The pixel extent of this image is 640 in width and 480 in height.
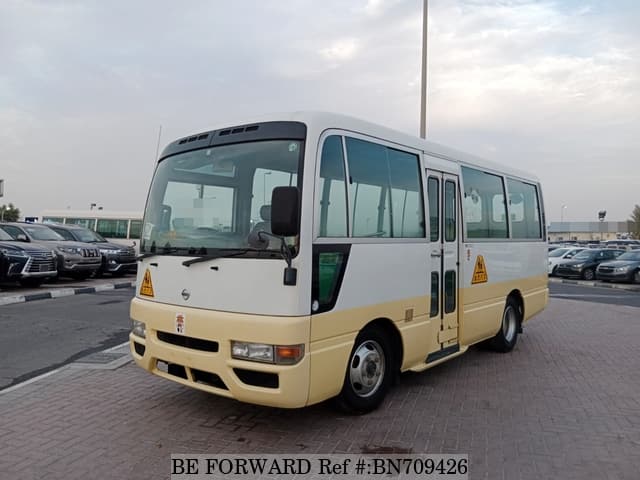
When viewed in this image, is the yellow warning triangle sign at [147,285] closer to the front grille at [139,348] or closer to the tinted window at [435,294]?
the front grille at [139,348]

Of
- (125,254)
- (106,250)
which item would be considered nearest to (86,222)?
(125,254)

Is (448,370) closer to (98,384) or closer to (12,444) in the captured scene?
(98,384)

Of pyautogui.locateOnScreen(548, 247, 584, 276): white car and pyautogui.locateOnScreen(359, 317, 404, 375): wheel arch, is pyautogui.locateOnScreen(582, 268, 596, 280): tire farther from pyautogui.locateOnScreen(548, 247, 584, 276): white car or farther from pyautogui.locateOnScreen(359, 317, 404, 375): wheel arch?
pyautogui.locateOnScreen(359, 317, 404, 375): wheel arch

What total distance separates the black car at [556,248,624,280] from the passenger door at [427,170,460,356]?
816 inches

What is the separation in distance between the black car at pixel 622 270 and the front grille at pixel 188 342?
22.2m

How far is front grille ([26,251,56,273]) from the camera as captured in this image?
13127 mm

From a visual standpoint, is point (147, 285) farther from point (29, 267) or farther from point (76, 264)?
point (76, 264)

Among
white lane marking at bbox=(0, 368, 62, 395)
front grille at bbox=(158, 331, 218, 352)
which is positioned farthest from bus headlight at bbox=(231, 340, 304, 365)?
white lane marking at bbox=(0, 368, 62, 395)

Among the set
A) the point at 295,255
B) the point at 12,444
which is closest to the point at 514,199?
the point at 295,255

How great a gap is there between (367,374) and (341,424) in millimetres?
528

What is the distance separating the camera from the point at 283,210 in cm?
378

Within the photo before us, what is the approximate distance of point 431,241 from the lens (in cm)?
572

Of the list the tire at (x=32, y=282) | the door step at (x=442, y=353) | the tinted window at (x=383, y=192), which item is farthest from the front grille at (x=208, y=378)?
the tire at (x=32, y=282)

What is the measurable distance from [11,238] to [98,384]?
36.1 ft
